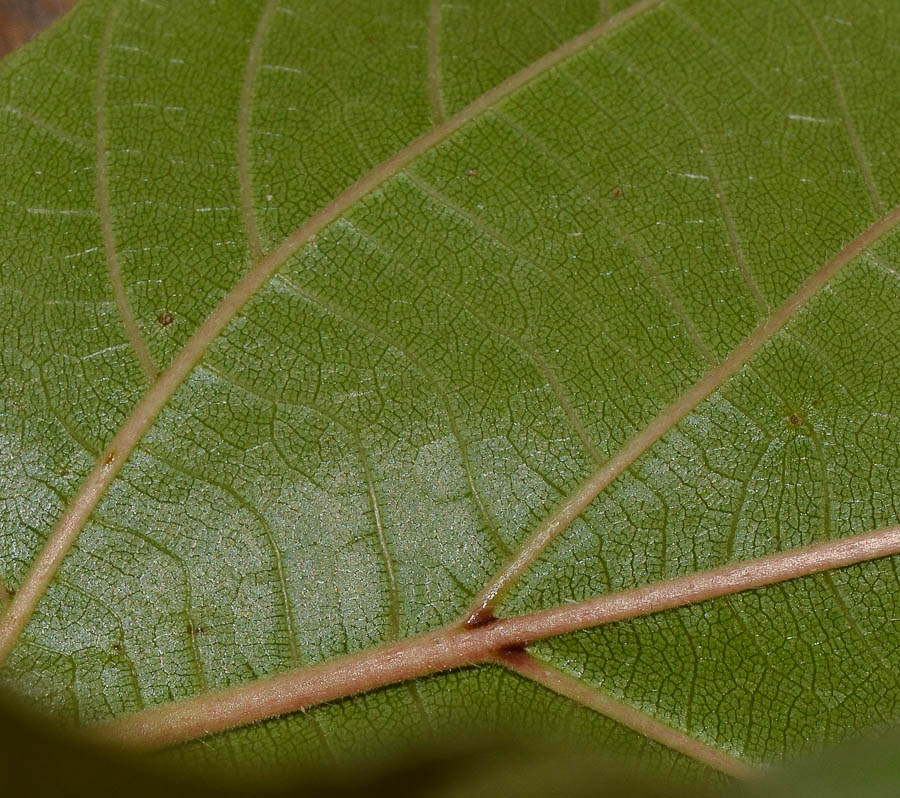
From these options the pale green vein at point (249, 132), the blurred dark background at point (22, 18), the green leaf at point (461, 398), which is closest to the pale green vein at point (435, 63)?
the green leaf at point (461, 398)

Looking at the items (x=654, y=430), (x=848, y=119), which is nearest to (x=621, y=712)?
(x=654, y=430)

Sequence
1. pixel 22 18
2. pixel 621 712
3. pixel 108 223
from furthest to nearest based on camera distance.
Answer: pixel 22 18
pixel 108 223
pixel 621 712

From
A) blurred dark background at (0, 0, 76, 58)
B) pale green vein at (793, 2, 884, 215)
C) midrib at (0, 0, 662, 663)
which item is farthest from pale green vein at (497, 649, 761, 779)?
blurred dark background at (0, 0, 76, 58)

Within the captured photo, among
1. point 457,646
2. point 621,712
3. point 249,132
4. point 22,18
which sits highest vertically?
point 22,18

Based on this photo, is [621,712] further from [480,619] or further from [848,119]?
[848,119]

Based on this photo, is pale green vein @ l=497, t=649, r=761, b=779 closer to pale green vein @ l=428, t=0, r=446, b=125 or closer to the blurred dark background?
pale green vein @ l=428, t=0, r=446, b=125

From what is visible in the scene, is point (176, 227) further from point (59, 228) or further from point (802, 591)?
point (802, 591)
